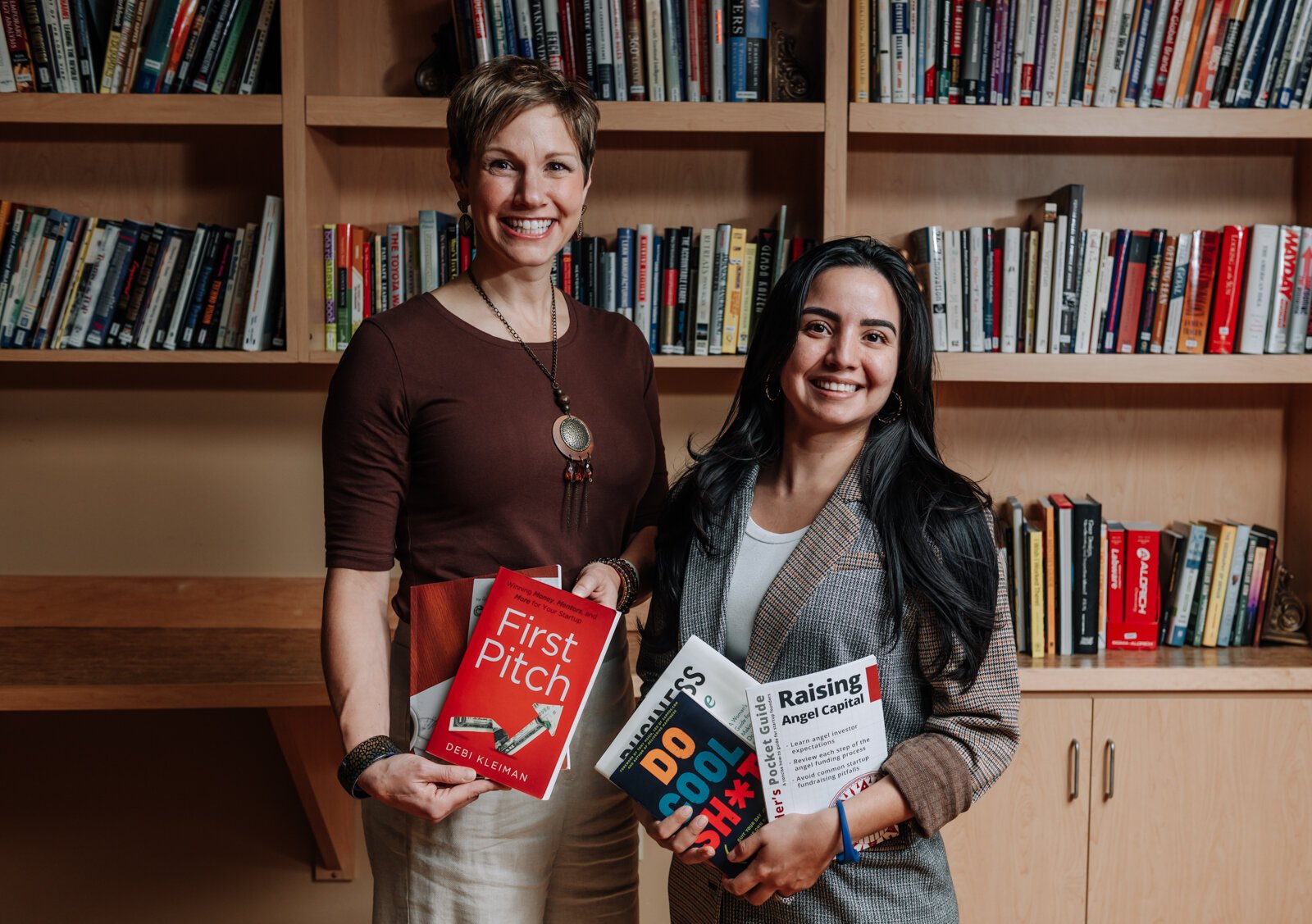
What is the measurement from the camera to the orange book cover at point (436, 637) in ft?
3.89

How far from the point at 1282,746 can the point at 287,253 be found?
86.5 inches

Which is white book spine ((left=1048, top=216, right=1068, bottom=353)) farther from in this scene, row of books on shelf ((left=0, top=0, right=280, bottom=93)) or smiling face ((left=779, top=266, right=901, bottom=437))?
row of books on shelf ((left=0, top=0, right=280, bottom=93))

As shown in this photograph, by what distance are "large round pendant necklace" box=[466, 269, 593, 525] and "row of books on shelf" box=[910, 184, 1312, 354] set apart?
1083 mm

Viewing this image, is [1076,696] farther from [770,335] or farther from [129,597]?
[129,597]

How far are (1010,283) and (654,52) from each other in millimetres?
860

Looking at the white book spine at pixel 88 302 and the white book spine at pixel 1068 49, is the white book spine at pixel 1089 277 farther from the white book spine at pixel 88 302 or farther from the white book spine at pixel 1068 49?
the white book spine at pixel 88 302

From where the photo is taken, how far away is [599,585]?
1260 millimetres

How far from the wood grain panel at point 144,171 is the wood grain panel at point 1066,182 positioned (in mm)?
1339

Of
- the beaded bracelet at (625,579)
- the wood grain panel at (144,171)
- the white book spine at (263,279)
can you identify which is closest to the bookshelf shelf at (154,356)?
the white book spine at (263,279)

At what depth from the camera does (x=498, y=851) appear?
4.15ft

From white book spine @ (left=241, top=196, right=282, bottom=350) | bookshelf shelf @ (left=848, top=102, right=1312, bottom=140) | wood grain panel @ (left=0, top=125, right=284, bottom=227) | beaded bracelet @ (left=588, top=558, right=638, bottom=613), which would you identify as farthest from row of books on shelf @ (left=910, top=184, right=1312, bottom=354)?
wood grain panel @ (left=0, top=125, right=284, bottom=227)

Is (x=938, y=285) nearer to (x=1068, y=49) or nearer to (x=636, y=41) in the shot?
(x=1068, y=49)

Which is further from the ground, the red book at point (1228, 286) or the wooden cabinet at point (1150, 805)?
the red book at point (1228, 286)

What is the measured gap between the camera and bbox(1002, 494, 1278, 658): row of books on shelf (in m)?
2.20
